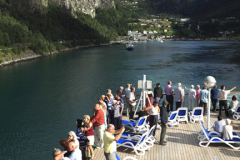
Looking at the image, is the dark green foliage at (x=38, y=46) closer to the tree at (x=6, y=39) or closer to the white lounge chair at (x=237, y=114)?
the tree at (x=6, y=39)

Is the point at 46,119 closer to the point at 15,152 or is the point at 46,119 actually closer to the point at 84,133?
the point at 15,152

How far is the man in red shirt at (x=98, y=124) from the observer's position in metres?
9.69

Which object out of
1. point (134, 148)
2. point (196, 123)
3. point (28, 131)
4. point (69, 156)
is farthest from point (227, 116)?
point (28, 131)

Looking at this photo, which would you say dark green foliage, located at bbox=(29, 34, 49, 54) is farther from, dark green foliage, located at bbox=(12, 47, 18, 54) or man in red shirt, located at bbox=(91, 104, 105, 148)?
man in red shirt, located at bbox=(91, 104, 105, 148)

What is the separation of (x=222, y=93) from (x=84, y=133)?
30.6ft

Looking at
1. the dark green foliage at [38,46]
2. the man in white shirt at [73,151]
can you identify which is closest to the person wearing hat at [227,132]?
the man in white shirt at [73,151]

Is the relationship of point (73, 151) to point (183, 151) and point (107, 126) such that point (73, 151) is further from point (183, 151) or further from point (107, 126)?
point (183, 151)

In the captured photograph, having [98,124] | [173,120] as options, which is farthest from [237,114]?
[98,124]

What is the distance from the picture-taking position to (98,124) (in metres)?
10.1

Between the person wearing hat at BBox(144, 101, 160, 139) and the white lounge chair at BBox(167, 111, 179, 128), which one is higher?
the person wearing hat at BBox(144, 101, 160, 139)

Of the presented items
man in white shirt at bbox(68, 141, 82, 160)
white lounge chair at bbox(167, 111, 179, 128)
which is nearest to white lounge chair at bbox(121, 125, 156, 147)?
white lounge chair at bbox(167, 111, 179, 128)

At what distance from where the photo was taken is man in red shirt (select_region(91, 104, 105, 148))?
9690 mm

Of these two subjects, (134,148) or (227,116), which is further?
(227,116)

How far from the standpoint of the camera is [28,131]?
2008 cm
